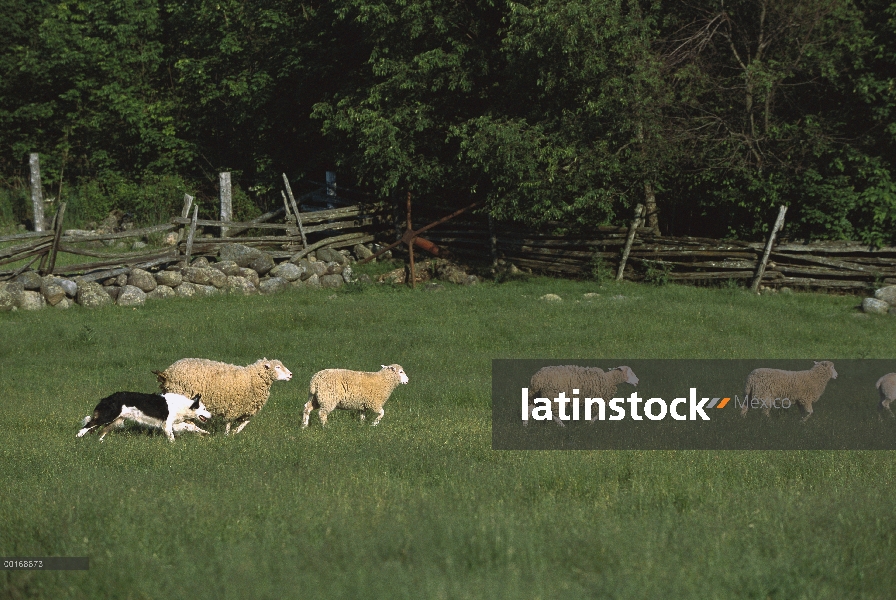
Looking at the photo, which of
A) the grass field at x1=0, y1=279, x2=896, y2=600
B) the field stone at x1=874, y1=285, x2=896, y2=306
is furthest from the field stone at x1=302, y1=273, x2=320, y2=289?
the field stone at x1=874, y1=285, x2=896, y2=306

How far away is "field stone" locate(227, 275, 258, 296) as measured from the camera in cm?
2339

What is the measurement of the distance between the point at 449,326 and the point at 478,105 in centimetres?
854

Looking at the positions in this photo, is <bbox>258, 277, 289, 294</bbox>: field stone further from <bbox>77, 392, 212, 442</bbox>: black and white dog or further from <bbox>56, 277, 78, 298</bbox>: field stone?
<bbox>77, 392, 212, 442</bbox>: black and white dog

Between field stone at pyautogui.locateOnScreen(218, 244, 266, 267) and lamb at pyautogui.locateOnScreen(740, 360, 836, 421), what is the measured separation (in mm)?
14406

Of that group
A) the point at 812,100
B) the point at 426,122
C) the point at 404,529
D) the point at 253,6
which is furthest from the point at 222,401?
the point at 253,6

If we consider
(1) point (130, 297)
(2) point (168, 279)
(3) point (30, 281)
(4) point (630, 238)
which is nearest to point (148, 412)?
(1) point (130, 297)

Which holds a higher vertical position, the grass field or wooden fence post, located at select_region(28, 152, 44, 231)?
wooden fence post, located at select_region(28, 152, 44, 231)

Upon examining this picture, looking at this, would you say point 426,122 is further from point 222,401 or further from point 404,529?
point 404,529

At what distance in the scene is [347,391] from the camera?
11789 mm

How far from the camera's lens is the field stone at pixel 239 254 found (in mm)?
24438

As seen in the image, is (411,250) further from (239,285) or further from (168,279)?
(168,279)

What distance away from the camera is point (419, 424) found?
462 inches

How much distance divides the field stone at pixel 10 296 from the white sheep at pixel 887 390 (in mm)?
16367

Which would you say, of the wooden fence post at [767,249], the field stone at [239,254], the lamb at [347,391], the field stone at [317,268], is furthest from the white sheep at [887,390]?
the field stone at [239,254]
